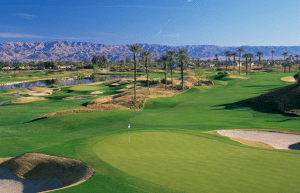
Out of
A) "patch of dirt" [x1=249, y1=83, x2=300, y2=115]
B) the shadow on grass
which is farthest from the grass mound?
"patch of dirt" [x1=249, y1=83, x2=300, y2=115]

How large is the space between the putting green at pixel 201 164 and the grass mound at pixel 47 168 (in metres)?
1.67

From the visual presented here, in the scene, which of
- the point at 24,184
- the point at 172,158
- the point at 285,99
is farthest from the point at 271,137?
the point at 24,184

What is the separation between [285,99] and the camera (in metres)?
35.7

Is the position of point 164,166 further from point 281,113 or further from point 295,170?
point 281,113

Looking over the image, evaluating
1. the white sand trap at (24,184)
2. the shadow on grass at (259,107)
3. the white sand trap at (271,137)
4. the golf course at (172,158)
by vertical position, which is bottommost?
the white sand trap at (271,137)

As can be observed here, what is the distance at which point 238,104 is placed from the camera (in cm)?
4162

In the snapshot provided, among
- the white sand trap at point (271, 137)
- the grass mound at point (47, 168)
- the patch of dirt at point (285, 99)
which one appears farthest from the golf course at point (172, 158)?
the patch of dirt at point (285, 99)

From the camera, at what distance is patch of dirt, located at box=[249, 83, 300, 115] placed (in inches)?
1305

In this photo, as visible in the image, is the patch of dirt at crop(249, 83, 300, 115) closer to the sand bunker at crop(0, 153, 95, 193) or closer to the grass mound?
the grass mound

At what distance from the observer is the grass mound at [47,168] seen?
12.8m

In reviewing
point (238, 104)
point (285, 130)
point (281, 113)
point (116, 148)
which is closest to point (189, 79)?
point (238, 104)

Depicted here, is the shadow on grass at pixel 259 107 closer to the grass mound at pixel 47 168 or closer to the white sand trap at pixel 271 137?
the white sand trap at pixel 271 137

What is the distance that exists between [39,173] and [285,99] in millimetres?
38139

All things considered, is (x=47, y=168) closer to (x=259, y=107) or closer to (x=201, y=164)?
(x=201, y=164)
